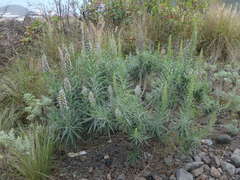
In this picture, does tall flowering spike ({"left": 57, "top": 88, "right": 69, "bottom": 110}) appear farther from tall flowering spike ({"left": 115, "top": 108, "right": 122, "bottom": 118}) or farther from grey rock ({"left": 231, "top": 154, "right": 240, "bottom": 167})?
grey rock ({"left": 231, "top": 154, "right": 240, "bottom": 167})

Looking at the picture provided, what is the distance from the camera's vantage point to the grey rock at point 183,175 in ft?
6.03

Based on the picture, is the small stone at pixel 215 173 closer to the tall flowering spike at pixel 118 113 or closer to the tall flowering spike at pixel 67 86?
the tall flowering spike at pixel 118 113

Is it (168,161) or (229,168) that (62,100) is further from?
(229,168)

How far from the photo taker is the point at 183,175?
185 centimetres

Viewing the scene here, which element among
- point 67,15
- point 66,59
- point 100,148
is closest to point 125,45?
point 67,15

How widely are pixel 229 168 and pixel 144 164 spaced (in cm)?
59

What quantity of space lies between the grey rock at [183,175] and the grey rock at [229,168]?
11.0 inches

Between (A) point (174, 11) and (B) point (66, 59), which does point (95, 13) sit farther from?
(B) point (66, 59)

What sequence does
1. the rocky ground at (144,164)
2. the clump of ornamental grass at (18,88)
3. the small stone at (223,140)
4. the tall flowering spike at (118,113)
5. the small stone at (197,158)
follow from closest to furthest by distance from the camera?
1. the tall flowering spike at (118,113)
2. the rocky ground at (144,164)
3. the small stone at (197,158)
4. the small stone at (223,140)
5. the clump of ornamental grass at (18,88)

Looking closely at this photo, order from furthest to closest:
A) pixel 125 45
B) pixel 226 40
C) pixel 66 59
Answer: pixel 226 40 → pixel 125 45 → pixel 66 59

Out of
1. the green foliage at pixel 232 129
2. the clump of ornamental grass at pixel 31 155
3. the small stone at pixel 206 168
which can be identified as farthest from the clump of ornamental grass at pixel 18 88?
the green foliage at pixel 232 129

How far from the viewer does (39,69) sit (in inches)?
122

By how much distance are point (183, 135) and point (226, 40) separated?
8.72 ft

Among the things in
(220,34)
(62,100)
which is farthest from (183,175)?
(220,34)
